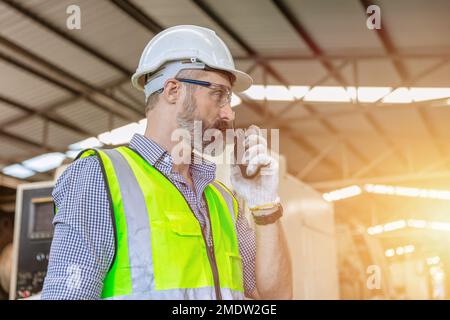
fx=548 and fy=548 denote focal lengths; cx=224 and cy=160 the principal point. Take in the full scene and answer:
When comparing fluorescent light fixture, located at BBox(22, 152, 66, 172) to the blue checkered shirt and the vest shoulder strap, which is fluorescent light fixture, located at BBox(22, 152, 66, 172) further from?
the blue checkered shirt

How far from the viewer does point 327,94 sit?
26.0 ft

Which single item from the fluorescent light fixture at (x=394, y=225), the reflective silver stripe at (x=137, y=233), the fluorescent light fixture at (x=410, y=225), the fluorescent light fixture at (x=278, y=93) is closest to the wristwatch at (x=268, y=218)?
the reflective silver stripe at (x=137, y=233)

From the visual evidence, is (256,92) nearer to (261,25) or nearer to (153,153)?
(261,25)

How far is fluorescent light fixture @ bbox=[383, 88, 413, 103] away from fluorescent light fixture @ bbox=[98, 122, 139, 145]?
392 cm

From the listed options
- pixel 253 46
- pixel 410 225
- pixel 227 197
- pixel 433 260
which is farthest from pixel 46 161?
pixel 227 197

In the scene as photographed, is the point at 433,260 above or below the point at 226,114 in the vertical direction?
below

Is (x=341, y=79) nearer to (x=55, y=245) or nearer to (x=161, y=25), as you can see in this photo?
(x=161, y=25)

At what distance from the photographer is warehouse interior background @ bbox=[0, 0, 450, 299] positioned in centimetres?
516

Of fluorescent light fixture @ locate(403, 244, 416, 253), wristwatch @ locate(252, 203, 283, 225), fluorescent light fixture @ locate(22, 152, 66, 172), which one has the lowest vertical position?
wristwatch @ locate(252, 203, 283, 225)

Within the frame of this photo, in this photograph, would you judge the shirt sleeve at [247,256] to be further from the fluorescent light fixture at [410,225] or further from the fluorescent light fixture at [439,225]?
the fluorescent light fixture at [439,225]

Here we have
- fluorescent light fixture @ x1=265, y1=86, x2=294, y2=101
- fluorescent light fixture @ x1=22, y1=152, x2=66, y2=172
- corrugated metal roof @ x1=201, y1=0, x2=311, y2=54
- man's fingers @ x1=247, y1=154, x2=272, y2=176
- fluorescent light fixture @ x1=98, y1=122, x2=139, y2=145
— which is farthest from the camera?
fluorescent light fixture @ x1=22, y1=152, x2=66, y2=172

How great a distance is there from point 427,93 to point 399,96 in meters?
0.37

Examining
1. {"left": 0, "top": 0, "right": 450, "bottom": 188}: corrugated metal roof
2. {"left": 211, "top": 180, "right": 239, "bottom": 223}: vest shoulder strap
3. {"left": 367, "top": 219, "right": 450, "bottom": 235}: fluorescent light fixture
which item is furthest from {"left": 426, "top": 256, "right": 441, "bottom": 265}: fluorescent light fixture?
{"left": 211, "top": 180, "right": 239, "bottom": 223}: vest shoulder strap
